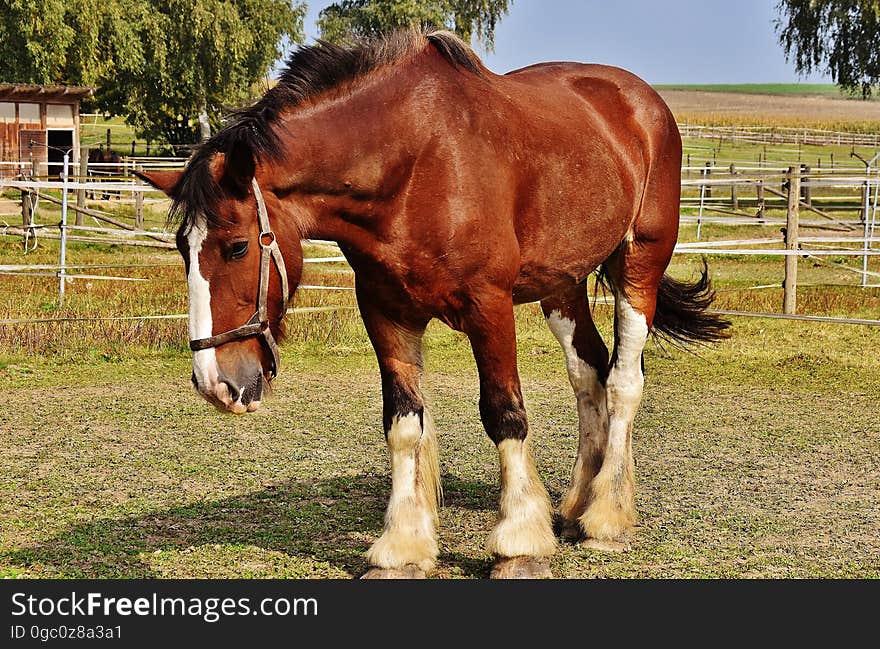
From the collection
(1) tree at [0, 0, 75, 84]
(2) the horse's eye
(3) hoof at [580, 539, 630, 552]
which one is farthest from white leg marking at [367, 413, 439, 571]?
(1) tree at [0, 0, 75, 84]

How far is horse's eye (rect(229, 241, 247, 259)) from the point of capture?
10.6 ft

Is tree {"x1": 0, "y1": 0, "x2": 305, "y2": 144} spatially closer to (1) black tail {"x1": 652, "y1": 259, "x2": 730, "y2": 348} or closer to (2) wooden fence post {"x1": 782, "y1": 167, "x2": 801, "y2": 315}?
(2) wooden fence post {"x1": 782, "y1": 167, "x2": 801, "y2": 315}

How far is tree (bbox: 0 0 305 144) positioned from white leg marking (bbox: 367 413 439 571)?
22894mm

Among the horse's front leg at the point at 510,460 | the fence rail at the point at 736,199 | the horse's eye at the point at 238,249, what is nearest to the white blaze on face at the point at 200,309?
the horse's eye at the point at 238,249

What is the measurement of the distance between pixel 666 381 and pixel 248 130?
19.1 ft

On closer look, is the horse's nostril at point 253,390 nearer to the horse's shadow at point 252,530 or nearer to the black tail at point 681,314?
the horse's shadow at point 252,530

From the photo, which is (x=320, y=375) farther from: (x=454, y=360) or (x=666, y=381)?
(x=666, y=381)

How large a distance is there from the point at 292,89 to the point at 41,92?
76.5ft

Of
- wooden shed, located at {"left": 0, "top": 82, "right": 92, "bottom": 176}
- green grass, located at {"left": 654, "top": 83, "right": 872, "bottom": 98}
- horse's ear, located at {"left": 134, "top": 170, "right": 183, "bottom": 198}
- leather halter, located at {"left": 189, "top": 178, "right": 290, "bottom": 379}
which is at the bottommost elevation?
leather halter, located at {"left": 189, "top": 178, "right": 290, "bottom": 379}

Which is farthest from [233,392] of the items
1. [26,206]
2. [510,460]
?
[26,206]

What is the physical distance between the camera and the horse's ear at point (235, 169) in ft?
10.5

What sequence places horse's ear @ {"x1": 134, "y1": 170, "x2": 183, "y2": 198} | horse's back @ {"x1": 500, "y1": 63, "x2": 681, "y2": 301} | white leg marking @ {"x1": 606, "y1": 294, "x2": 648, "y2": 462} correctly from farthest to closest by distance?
white leg marking @ {"x1": 606, "y1": 294, "x2": 648, "y2": 462} < horse's back @ {"x1": 500, "y1": 63, "x2": 681, "y2": 301} < horse's ear @ {"x1": 134, "y1": 170, "x2": 183, "y2": 198}

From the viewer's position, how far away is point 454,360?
9297 millimetres

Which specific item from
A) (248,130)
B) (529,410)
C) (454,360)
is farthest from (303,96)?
(454,360)
